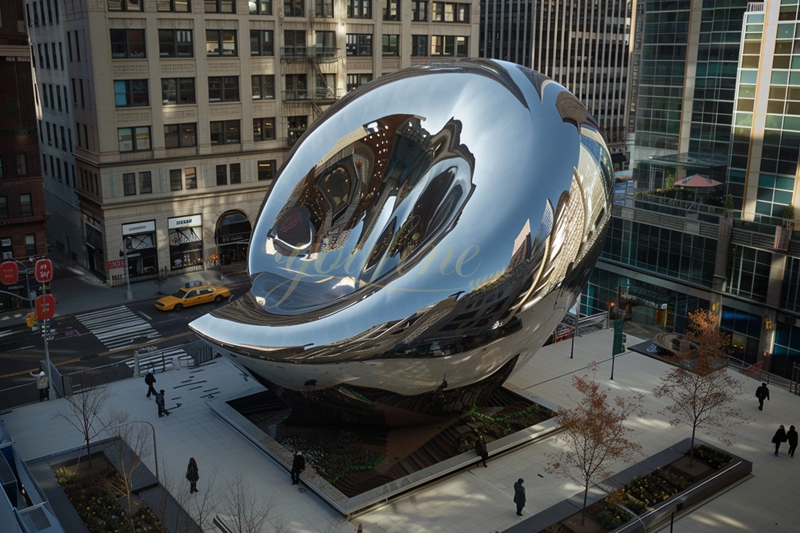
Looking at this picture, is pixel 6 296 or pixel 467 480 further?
pixel 6 296

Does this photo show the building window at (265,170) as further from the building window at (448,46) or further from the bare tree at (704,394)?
the bare tree at (704,394)

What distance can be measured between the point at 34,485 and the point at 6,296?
29.9 m

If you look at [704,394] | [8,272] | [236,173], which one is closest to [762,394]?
[704,394]

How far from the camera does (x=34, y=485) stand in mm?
27750

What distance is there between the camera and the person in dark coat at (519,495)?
2667 centimetres

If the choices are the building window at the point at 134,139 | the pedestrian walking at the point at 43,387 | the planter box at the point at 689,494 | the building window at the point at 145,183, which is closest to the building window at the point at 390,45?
the building window at the point at 134,139

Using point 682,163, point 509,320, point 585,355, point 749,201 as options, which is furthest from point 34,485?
point 682,163

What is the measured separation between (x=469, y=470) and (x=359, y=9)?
48.7m

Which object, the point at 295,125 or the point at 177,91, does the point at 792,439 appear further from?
the point at 177,91

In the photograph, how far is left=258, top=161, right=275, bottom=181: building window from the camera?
6606 cm

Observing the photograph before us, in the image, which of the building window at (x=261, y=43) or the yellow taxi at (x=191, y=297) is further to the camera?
the building window at (x=261, y=43)

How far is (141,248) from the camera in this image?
60406mm

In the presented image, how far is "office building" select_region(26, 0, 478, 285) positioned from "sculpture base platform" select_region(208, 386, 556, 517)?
2975cm

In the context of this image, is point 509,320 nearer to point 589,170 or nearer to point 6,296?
point 589,170
